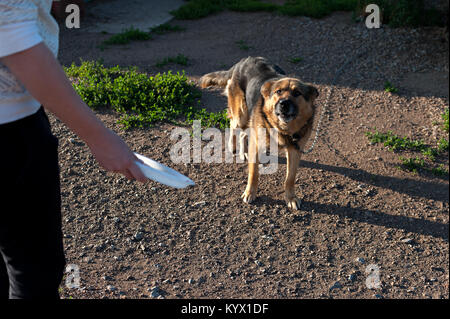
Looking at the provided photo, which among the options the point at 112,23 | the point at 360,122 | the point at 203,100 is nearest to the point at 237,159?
the point at 203,100

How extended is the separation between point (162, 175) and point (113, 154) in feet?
0.60

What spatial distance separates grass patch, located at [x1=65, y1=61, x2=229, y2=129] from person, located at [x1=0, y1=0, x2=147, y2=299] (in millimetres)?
3898

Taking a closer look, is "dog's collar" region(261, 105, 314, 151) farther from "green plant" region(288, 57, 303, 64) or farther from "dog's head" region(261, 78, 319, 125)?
"green plant" region(288, 57, 303, 64)

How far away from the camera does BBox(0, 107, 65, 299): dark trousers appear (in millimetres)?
1549

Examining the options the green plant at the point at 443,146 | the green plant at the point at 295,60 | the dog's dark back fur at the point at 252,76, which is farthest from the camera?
the green plant at the point at 295,60

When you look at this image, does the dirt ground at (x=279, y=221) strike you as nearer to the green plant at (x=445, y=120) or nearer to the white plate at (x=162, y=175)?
the green plant at (x=445, y=120)

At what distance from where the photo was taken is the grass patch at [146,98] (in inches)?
226

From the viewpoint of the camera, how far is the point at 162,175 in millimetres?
1556

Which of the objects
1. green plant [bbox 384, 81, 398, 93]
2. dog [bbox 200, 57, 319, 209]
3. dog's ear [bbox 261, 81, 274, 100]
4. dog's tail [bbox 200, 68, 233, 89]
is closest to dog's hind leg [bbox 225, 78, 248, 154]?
dog [bbox 200, 57, 319, 209]

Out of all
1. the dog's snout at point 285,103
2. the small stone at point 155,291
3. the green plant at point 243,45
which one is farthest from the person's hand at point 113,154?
the green plant at point 243,45

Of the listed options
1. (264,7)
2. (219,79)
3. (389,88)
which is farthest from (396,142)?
(264,7)

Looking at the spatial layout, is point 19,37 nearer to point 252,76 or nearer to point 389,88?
point 252,76

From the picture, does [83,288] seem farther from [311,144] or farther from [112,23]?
[112,23]

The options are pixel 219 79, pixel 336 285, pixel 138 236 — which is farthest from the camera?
pixel 219 79
